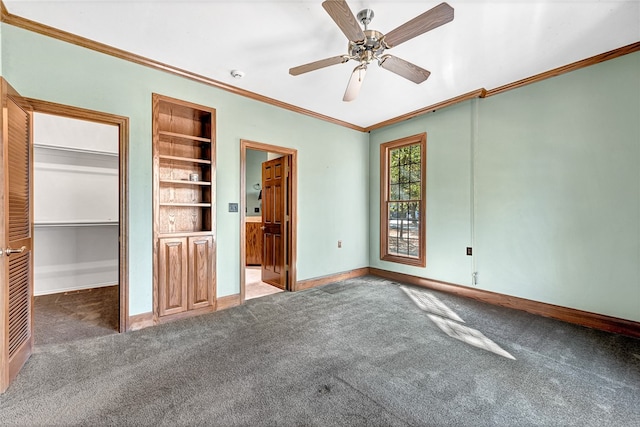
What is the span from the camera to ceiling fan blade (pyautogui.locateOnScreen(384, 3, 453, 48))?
1.71 m

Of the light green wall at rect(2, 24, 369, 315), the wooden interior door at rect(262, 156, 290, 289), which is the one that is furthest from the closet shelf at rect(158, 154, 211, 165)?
the wooden interior door at rect(262, 156, 290, 289)

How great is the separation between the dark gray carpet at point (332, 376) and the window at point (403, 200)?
1741mm

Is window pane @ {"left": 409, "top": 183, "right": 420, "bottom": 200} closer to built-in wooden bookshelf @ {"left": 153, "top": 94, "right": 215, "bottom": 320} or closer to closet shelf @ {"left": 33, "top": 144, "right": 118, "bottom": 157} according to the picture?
built-in wooden bookshelf @ {"left": 153, "top": 94, "right": 215, "bottom": 320}

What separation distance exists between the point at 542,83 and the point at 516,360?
3.08 m

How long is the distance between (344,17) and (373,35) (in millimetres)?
410

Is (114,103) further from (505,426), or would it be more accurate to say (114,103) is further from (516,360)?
(516,360)

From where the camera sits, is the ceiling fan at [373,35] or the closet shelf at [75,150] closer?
the ceiling fan at [373,35]

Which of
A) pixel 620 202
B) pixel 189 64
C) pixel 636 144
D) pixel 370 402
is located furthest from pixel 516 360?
pixel 189 64

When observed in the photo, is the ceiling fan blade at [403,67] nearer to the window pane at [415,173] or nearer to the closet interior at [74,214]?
the window pane at [415,173]

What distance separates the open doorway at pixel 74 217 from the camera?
365cm

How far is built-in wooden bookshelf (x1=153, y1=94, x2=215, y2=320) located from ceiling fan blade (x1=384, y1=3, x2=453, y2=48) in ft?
7.42

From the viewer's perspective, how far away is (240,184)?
3.56 meters

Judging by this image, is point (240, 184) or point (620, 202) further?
point (240, 184)

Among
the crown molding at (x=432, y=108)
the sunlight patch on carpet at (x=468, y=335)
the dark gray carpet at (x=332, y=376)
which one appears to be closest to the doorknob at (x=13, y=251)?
the dark gray carpet at (x=332, y=376)
